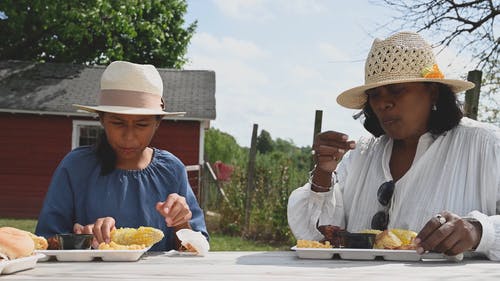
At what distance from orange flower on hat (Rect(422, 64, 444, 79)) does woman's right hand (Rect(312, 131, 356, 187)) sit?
1.64 feet

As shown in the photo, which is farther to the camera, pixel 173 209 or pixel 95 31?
pixel 95 31

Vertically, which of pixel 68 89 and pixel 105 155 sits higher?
pixel 68 89

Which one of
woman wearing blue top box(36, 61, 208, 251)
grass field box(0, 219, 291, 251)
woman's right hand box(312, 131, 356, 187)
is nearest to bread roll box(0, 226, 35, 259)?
woman wearing blue top box(36, 61, 208, 251)

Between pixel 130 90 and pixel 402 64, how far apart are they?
3.88 ft

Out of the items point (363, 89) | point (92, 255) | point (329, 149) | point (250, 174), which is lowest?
point (250, 174)

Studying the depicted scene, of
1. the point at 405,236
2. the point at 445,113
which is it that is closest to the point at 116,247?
the point at 405,236

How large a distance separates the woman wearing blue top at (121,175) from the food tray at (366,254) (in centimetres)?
72

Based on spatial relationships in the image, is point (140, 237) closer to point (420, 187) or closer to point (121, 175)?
point (121, 175)

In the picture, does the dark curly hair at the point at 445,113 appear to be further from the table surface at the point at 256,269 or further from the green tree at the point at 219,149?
the green tree at the point at 219,149

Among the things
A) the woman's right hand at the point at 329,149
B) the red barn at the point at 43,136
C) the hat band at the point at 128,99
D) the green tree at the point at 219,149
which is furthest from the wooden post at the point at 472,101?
the green tree at the point at 219,149

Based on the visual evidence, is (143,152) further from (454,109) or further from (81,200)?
(454,109)

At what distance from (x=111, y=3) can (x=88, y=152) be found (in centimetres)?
2037

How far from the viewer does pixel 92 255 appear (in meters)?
2.12

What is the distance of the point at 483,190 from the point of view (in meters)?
2.61
